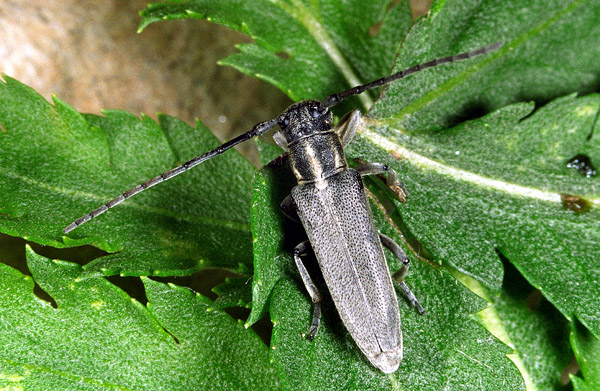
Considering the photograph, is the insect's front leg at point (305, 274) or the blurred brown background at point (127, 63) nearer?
the insect's front leg at point (305, 274)

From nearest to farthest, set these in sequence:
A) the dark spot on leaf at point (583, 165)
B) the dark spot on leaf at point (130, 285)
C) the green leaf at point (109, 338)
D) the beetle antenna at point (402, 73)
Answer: the green leaf at point (109, 338) < the beetle antenna at point (402, 73) < the dark spot on leaf at point (583, 165) < the dark spot on leaf at point (130, 285)

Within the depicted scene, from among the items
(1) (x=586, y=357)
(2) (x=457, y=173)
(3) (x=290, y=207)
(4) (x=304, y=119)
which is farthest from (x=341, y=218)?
(1) (x=586, y=357)

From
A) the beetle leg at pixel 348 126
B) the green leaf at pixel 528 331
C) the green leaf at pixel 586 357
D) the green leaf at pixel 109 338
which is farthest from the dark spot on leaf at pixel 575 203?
the green leaf at pixel 109 338

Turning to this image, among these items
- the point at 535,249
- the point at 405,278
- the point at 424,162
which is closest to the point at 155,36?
the point at 424,162

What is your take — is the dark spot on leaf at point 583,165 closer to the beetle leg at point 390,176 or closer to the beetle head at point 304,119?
the beetle leg at point 390,176

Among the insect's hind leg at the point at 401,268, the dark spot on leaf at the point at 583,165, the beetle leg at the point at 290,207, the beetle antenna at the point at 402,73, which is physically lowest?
the dark spot on leaf at the point at 583,165

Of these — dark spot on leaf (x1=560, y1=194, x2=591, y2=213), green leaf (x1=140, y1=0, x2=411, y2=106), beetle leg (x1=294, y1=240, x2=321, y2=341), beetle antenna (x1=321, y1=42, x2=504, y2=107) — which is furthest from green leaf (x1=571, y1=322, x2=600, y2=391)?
green leaf (x1=140, y1=0, x2=411, y2=106)
